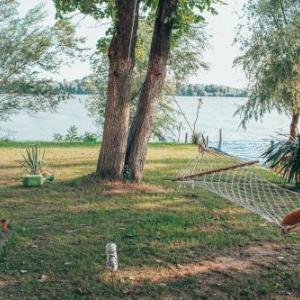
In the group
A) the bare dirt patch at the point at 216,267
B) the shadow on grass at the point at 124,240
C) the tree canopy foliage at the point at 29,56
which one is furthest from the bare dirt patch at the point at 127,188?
the tree canopy foliage at the point at 29,56

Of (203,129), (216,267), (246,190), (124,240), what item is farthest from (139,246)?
(203,129)

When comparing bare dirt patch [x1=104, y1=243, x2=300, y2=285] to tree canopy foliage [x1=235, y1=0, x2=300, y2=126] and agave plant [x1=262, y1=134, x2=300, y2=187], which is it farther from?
tree canopy foliage [x1=235, y1=0, x2=300, y2=126]

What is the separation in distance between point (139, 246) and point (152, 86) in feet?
11.7

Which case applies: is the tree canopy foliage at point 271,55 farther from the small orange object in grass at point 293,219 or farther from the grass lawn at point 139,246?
the small orange object in grass at point 293,219

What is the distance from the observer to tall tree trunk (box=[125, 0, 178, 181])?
742 cm

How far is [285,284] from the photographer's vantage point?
368 centimetres

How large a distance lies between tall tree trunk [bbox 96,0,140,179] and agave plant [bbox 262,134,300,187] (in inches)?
108

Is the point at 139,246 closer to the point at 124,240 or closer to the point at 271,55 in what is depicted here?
the point at 124,240

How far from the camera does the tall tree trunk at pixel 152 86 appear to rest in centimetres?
742

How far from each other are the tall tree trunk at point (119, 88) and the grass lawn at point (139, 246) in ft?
1.41

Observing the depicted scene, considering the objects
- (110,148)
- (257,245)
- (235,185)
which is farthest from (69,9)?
(257,245)

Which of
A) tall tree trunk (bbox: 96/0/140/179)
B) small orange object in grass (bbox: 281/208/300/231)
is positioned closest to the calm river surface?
tall tree trunk (bbox: 96/0/140/179)

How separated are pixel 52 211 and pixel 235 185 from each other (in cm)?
326

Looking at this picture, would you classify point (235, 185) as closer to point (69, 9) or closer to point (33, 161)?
point (33, 161)
